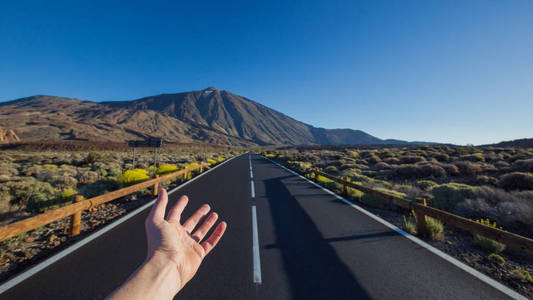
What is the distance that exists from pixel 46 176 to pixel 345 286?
45.7 ft

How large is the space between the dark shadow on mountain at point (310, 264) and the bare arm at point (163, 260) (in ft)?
5.50

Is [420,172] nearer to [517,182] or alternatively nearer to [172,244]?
[517,182]

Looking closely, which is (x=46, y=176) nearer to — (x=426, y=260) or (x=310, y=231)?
(x=310, y=231)

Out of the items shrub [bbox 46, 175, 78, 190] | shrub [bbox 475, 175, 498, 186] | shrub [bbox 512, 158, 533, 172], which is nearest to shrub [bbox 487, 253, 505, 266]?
shrub [bbox 475, 175, 498, 186]

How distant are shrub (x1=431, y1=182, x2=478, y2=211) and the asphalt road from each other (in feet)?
11.6

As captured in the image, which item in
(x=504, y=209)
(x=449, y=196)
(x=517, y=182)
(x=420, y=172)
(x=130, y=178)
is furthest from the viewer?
(x=420, y=172)

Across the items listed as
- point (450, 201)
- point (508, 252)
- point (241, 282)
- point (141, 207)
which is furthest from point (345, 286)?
point (450, 201)

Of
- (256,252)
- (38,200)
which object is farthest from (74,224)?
(256,252)

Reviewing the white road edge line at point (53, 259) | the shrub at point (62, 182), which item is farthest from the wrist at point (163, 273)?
the shrub at point (62, 182)

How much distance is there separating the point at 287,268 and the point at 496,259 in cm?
385

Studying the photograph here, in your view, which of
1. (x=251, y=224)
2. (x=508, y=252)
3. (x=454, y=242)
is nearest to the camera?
(x=508, y=252)

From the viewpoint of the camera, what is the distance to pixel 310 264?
3.28 meters

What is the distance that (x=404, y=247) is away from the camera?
155 inches

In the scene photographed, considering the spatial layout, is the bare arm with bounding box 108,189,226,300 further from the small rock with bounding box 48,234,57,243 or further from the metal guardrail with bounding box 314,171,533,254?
the metal guardrail with bounding box 314,171,533,254
